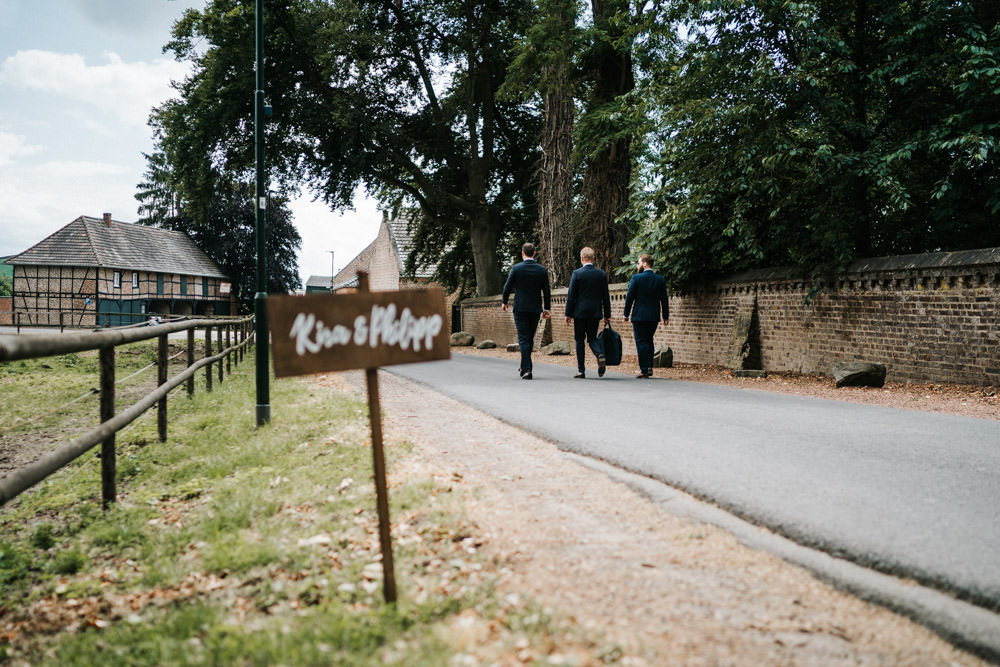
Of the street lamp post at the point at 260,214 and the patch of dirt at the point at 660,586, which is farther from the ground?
the street lamp post at the point at 260,214

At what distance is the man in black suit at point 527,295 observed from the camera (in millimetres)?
10688

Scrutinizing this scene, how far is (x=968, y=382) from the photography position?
933 cm

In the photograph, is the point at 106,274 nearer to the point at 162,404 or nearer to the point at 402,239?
the point at 402,239

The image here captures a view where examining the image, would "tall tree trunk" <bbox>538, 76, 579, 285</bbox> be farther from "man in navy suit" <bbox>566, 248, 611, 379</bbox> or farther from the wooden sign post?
the wooden sign post

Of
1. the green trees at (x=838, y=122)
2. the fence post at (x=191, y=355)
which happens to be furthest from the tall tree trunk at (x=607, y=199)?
the fence post at (x=191, y=355)

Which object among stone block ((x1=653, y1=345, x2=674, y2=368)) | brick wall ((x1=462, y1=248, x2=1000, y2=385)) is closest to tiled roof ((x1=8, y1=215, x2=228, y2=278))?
stone block ((x1=653, y1=345, x2=674, y2=368))

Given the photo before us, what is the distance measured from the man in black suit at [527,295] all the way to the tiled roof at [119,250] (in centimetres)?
4658

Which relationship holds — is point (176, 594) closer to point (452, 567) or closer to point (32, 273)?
point (452, 567)

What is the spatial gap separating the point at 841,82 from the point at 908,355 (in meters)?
4.65

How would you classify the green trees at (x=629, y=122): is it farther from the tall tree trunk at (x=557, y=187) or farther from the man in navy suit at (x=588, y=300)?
the man in navy suit at (x=588, y=300)

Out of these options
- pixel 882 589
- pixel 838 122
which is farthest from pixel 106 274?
pixel 882 589

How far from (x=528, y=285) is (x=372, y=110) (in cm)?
1574

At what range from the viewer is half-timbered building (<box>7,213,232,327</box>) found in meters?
46.4

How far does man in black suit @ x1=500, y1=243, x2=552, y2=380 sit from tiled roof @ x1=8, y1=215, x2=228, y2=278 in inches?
1834
